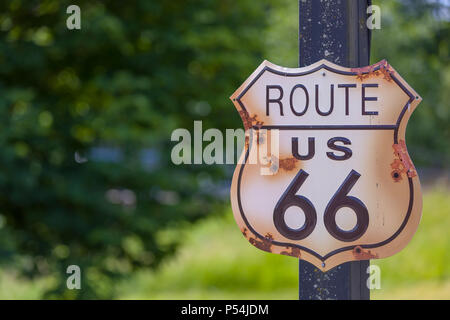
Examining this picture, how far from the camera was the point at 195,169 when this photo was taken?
6.46 m

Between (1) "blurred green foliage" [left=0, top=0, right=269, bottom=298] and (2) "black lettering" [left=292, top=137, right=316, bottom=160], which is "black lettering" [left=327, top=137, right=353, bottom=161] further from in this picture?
(1) "blurred green foliage" [left=0, top=0, right=269, bottom=298]

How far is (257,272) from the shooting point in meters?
9.36

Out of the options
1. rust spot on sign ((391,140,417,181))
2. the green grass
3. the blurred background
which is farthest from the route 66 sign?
the green grass

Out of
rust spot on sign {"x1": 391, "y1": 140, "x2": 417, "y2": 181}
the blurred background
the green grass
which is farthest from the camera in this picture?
the green grass

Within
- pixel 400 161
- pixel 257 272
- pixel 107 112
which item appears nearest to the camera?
pixel 400 161

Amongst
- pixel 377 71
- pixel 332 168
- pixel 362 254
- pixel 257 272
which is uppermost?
pixel 377 71

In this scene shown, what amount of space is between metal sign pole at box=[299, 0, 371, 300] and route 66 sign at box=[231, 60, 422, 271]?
0.05 m

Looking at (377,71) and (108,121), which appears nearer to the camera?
(377,71)

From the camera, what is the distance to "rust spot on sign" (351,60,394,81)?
166 centimetres

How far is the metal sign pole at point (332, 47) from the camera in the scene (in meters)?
1.70

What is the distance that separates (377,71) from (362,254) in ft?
1.67

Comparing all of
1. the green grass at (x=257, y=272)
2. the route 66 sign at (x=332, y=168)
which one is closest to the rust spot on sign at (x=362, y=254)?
the route 66 sign at (x=332, y=168)

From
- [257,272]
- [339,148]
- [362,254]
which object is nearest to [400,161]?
[339,148]

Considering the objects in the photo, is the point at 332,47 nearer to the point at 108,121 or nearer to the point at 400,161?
the point at 400,161
